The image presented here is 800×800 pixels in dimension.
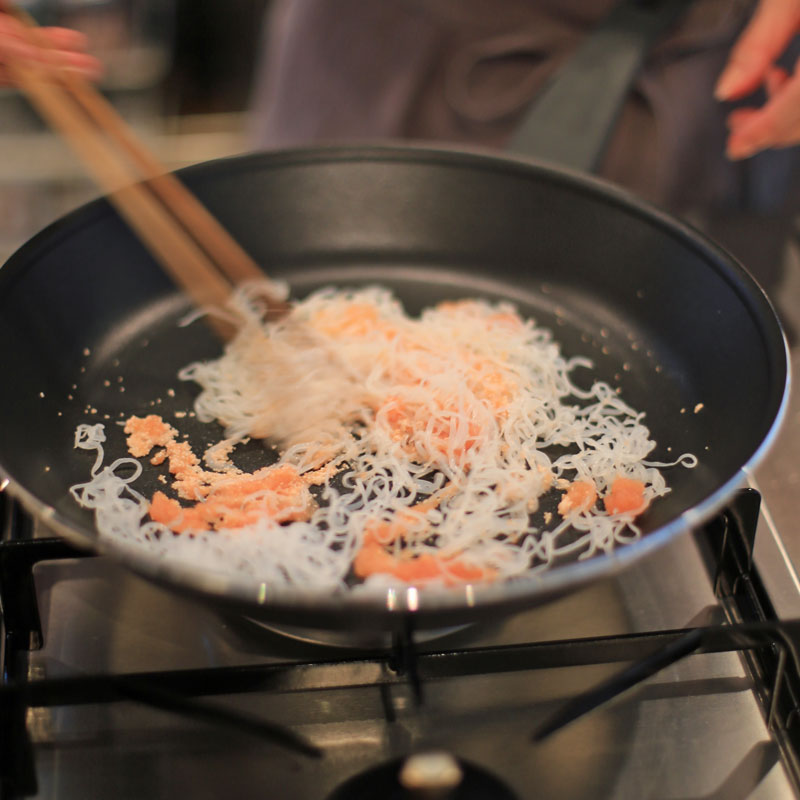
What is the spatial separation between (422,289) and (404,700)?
1.95 ft

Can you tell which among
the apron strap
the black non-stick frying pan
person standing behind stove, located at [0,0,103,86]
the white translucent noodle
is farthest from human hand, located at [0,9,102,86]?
the apron strap

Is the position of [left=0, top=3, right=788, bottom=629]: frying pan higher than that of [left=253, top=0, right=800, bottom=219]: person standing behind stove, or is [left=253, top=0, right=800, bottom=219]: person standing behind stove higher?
[left=253, top=0, right=800, bottom=219]: person standing behind stove

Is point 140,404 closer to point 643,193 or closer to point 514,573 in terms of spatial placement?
point 514,573

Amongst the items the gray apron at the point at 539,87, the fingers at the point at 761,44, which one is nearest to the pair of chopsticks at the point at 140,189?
the gray apron at the point at 539,87

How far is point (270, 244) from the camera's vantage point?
1204 millimetres

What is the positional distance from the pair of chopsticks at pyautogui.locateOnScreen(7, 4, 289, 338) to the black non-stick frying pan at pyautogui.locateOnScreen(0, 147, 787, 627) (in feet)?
0.16

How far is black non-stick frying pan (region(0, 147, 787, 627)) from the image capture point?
34.9 inches

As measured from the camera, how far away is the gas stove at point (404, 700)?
68 centimetres

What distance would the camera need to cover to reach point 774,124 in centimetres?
106

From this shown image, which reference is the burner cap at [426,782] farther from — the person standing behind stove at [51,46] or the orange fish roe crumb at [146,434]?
the person standing behind stove at [51,46]

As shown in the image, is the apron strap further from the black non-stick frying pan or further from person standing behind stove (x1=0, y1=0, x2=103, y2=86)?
person standing behind stove (x1=0, y1=0, x2=103, y2=86)

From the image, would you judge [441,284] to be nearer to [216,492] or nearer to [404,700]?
[216,492]

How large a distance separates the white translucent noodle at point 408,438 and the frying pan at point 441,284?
0.10 feet

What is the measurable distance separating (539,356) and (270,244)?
1.34ft
